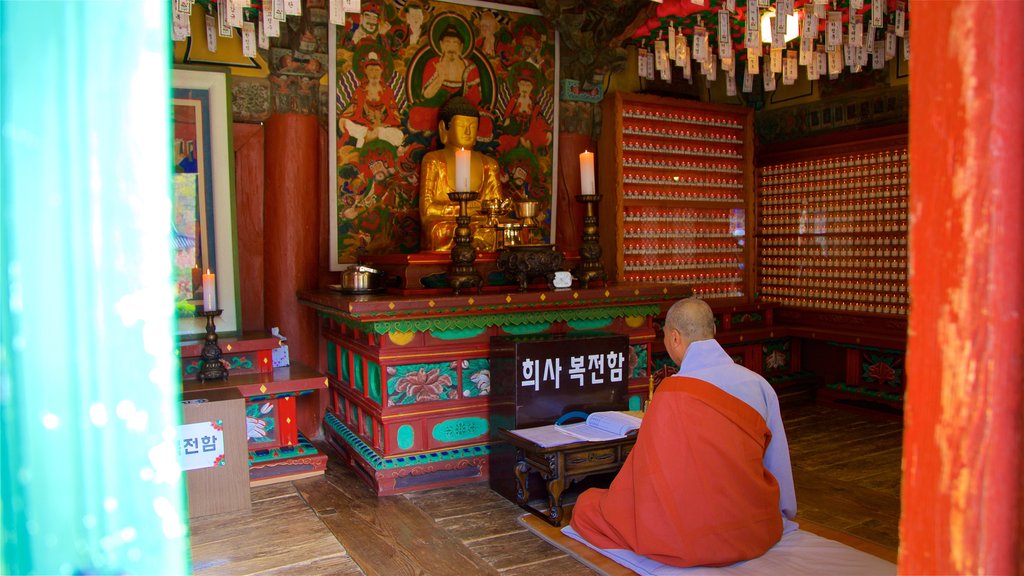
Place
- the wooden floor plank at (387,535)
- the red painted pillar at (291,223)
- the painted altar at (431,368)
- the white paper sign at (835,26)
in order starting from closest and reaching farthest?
the wooden floor plank at (387,535) < the painted altar at (431,368) < the white paper sign at (835,26) < the red painted pillar at (291,223)

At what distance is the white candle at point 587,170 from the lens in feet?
13.9

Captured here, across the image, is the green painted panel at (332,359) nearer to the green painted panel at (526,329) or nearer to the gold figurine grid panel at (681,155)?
the green painted panel at (526,329)

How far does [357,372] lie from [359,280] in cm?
49

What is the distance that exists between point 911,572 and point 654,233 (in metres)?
4.73

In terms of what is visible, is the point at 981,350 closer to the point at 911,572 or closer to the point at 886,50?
the point at 911,572

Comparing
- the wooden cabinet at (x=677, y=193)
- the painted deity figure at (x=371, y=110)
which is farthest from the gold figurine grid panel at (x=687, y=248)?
the painted deity figure at (x=371, y=110)

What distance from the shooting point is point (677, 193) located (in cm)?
593

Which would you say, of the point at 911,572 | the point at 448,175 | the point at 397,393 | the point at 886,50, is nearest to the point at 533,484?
the point at 397,393

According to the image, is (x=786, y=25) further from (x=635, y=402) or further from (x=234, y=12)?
(x=234, y=12)

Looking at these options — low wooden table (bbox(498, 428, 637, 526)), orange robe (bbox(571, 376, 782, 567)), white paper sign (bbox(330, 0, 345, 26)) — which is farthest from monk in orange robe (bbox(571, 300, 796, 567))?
white paper sign (bbox(330, 0, 345, 26))

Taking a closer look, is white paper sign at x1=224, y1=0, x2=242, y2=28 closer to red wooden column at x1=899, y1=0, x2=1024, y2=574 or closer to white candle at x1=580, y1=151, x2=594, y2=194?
white candle at x1=580, y1=151, x2=594, y2=194

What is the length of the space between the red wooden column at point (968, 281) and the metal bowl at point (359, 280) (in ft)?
11.0

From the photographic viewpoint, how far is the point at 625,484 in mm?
2865

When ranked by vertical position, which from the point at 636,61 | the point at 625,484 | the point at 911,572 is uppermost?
the point at 636,61
